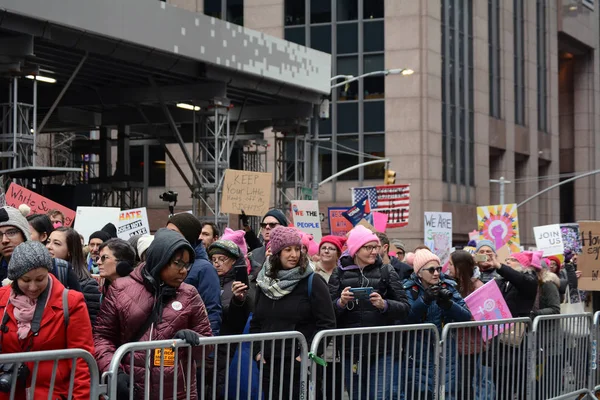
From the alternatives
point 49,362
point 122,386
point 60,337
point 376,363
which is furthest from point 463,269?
point 49,362

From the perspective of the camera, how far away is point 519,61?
58406 millimetres

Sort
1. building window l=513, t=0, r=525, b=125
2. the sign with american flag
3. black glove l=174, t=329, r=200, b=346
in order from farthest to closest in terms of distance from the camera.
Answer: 1. building window l=513, t=0, r=525, b=125
2. the sign with american flag
3. black glove l=174, t=329, r=200, b=346

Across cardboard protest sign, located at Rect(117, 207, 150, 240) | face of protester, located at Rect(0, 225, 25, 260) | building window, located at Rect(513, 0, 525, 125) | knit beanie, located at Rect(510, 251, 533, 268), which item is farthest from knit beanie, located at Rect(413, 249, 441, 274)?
building window, located at Rect(513, 0, 525, 125)

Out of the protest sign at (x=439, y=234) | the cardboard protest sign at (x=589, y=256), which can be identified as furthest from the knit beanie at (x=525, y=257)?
the protest sign at (x=439, y=234)

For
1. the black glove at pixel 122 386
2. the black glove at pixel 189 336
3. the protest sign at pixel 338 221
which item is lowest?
the black glove at pixel 122 386

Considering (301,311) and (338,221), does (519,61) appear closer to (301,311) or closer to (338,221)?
(338,221)

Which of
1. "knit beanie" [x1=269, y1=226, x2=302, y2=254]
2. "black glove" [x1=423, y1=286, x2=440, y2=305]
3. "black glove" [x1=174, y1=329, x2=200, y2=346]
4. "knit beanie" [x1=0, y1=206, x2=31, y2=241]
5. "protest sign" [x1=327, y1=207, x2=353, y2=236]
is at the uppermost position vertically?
"protest sign" [x1=327, y1=207, x2=353, y2=236]

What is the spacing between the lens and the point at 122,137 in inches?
1192

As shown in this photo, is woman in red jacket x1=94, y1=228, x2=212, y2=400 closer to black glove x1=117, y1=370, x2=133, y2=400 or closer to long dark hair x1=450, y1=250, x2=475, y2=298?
black glove x1=117, y1=370, x2=133, y2=400

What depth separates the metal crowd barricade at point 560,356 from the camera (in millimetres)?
10289

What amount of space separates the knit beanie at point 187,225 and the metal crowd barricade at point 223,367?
3.40 ft

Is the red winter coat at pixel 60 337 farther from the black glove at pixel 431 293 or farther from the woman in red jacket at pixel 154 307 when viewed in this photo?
the black glove at pixel 431 293

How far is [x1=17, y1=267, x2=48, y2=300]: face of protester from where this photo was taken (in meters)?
5.40

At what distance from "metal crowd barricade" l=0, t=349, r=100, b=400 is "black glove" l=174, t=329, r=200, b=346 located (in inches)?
27.3
